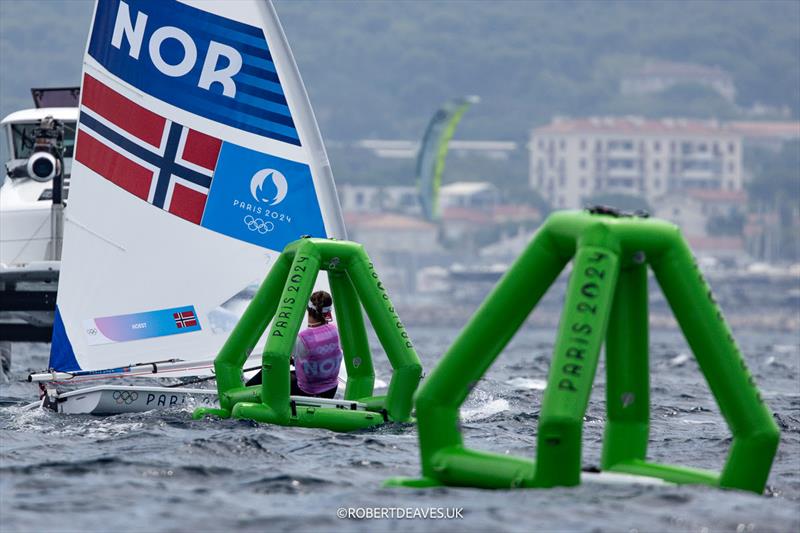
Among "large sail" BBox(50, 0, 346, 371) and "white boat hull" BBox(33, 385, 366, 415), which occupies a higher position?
"large sail" BBox(50, 0, 346, 371)

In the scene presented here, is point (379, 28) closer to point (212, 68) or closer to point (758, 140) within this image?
point (758, 140)

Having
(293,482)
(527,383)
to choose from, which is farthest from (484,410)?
(527,383)

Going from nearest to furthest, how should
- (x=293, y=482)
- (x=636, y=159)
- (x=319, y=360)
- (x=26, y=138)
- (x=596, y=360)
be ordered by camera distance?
1. (x=596, y=360)
2. (x=293, y=482)
3. (x=319, y=360)
4. (x=26, y=138)
5. (x=636, y=159)

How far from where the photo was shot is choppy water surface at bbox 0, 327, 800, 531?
7.59m

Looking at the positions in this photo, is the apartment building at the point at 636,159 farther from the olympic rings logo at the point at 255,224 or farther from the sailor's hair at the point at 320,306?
the sailor's hair at the point at 320,306

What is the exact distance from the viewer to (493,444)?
11016 mm

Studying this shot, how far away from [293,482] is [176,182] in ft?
19.0

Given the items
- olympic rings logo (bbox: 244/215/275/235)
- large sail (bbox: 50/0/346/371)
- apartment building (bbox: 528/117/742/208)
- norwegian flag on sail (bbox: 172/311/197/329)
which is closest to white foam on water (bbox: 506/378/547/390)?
olympic rings logo (bbox: 244/215/275/235)

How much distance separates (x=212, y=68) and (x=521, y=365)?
1544cm

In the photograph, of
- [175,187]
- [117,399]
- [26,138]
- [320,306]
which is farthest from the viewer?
[26,138]

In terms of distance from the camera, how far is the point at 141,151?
1409cm

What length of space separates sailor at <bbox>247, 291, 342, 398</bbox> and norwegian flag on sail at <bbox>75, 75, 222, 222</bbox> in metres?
2.42

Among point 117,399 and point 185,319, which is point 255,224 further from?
point 117,399

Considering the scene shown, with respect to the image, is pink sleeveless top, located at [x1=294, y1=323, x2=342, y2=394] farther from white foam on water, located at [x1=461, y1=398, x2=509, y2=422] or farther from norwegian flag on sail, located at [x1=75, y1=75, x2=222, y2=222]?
norwegian flag on sail, located at [x1=75, y1=75, x2=222, y2=222]
